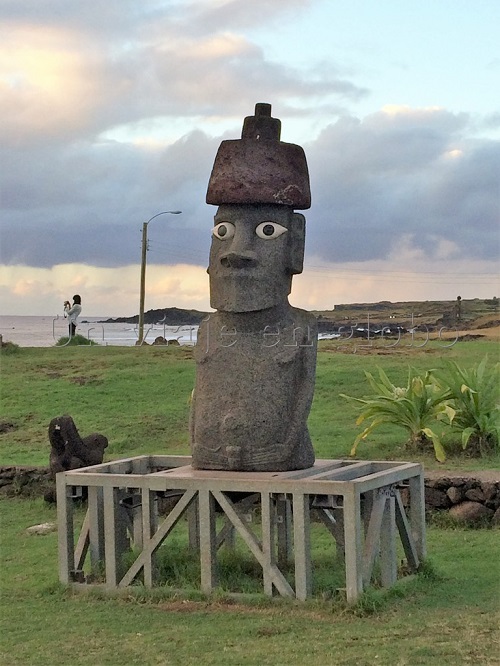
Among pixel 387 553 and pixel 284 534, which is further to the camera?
pixel 284 534

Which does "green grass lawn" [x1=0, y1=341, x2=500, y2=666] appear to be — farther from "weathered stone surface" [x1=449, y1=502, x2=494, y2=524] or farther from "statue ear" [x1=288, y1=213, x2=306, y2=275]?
"statue ear" [x1=288, y1=213, x2=306, y2=275]

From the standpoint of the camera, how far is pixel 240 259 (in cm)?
886

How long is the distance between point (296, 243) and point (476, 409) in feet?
16.6

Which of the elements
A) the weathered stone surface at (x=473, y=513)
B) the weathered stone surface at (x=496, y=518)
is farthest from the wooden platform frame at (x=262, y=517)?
the weathered stone surface at (x=496, y=518)

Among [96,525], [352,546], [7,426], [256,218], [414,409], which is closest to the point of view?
[352,546]

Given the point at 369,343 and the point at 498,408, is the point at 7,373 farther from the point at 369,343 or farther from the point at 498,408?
the point at 498,408

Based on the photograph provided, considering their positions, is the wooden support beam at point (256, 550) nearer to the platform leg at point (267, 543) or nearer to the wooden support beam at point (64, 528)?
the platform leg at point (267, 543)

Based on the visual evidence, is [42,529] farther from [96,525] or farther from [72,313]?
[72,313]

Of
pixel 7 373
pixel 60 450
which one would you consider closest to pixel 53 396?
pixel 7 373

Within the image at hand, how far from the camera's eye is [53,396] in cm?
1902

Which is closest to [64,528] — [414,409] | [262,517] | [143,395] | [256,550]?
[256,550]

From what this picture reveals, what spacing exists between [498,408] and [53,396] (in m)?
8.83

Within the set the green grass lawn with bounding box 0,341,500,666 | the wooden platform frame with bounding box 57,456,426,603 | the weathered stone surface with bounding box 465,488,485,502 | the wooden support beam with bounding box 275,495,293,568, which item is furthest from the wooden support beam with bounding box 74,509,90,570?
the weathered stone surface with bounding box 465,488,485,502

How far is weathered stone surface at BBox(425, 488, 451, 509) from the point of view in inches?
460
